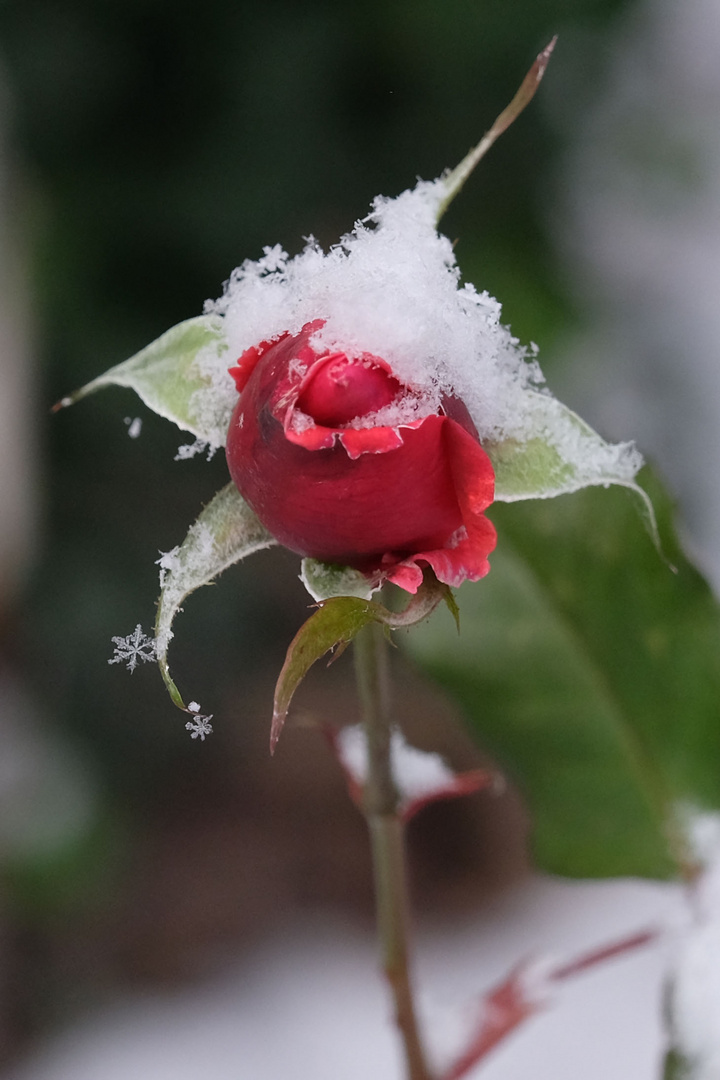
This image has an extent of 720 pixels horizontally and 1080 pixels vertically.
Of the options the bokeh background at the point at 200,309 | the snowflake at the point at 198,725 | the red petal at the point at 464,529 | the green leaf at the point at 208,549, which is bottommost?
the snowflake at the point at 198,725

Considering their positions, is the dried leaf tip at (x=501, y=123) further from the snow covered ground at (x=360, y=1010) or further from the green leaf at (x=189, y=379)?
the snow covered ground at (x=360, y=1010)

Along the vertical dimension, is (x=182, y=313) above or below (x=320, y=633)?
above

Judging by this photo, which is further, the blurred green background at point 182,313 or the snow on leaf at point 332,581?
the blurred green background at point 182,313

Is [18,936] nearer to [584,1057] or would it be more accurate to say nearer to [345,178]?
[584,1057]

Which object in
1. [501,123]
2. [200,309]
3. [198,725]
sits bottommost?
[198,725]

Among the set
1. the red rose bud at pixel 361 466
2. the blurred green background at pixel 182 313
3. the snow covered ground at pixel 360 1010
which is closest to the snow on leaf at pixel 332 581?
the red rose bud at pixel 361 466

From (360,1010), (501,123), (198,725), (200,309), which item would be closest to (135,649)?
(198,725)

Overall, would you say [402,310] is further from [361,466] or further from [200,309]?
[200,309]
